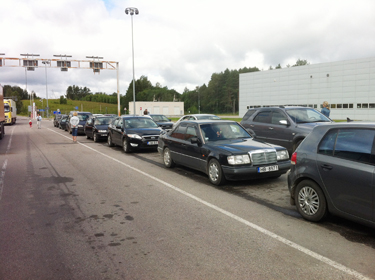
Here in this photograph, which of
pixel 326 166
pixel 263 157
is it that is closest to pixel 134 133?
pixel 263 157

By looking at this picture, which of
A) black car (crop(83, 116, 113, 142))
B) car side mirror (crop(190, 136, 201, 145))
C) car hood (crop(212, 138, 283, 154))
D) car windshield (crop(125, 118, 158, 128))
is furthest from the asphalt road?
black car (crop(83, 116, 113, 142))

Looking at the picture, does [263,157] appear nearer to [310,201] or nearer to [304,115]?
[310,201]

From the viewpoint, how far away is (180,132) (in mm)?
9508

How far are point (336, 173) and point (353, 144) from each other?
47cm

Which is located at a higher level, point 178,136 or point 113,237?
point 178,136

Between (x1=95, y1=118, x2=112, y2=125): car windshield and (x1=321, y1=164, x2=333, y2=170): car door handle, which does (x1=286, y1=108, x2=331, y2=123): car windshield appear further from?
(x1=95, y1=118, x2=112, y2=125): car windshield

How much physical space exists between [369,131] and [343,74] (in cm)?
4978

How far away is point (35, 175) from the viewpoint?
899 cm

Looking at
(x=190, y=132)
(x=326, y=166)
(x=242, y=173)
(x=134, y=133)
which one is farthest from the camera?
(x=134, y=133)

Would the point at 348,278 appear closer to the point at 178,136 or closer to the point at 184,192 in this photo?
the point at 184,192

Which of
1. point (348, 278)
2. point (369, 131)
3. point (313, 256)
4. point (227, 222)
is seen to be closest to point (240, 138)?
point (227, 222)

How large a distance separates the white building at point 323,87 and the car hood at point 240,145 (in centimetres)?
4397

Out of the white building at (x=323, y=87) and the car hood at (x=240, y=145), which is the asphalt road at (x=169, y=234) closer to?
the car hood at (x=240, y=145)

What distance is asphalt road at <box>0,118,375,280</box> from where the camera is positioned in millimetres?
3488
